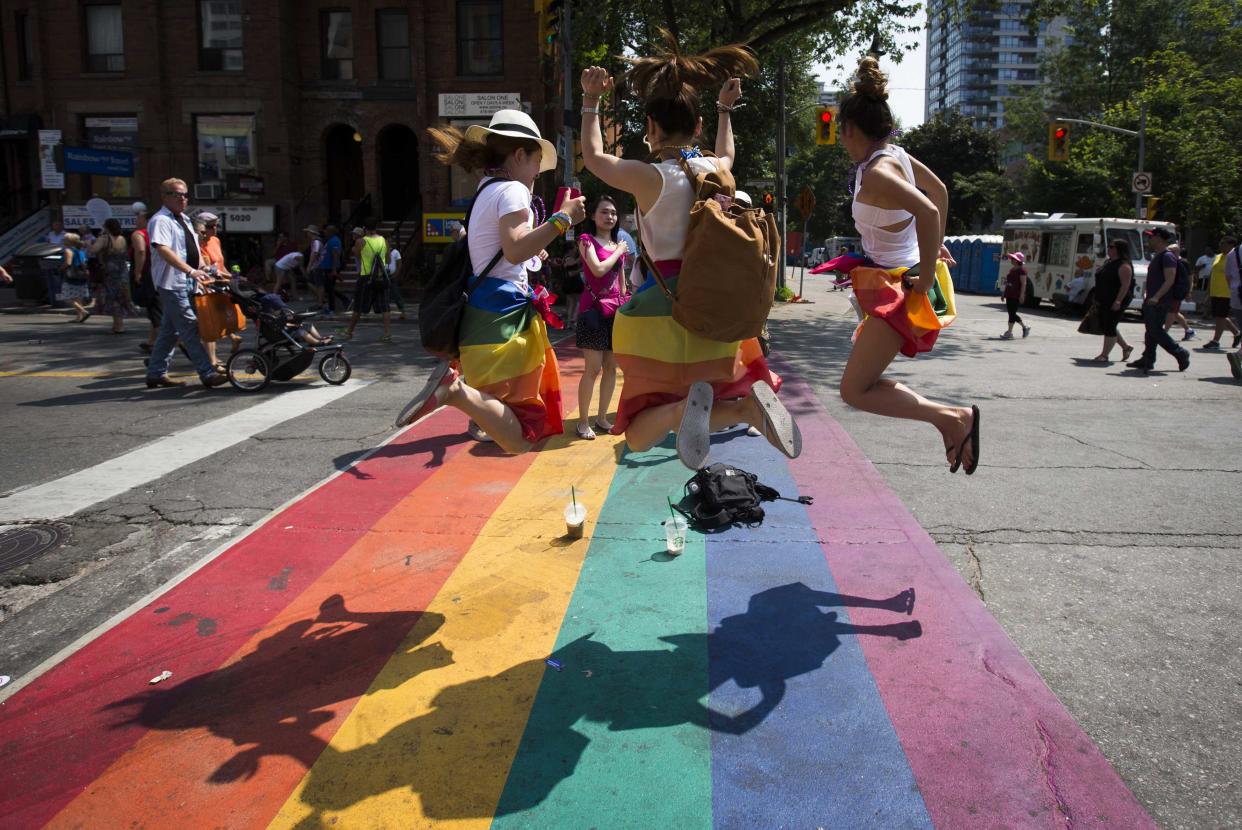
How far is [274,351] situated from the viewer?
9.74 metres

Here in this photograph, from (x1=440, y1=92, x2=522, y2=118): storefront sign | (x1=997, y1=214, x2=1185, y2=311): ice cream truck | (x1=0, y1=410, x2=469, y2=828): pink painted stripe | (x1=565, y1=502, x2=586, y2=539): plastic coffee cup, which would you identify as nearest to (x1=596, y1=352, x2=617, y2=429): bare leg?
(x1=0, y1=410, x2=469, y2=828): pink painted stripe

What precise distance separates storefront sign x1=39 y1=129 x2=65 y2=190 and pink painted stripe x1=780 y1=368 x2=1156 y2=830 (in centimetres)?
2441

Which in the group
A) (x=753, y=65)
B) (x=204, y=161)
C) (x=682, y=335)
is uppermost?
(x=204, y=161)

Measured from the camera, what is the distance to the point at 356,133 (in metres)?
27.7

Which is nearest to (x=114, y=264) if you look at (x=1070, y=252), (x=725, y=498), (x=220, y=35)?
(x=725, y=498)

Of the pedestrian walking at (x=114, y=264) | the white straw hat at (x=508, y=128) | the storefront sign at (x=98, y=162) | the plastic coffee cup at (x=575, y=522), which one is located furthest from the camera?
the storefront sign at (x=98, y=162)

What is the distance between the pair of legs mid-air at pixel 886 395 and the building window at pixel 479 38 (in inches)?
1019

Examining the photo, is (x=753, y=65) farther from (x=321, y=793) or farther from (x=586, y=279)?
(x=586, y=279)

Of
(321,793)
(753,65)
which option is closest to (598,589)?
(321,793)

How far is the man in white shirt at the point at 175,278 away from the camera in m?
9.14

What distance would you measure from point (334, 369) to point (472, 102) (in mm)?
19294

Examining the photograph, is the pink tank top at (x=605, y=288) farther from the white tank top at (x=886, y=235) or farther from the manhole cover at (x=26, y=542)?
the manhole cover at (x=26, y=542)

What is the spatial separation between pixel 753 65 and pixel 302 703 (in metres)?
3.20

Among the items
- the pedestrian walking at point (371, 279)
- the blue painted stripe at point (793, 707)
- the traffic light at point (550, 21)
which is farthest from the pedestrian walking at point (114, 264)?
the blue painted stripe at point (793, 707)
